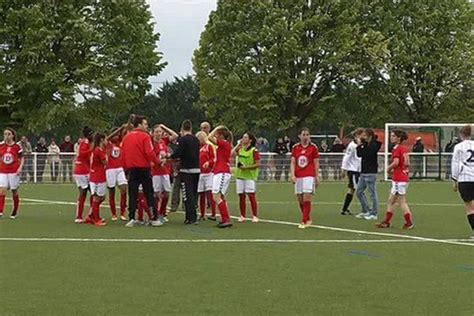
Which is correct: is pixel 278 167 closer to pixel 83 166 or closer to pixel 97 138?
pixel 83 166

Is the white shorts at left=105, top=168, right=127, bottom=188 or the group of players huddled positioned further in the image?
the white shorts at left=105, top=168, right=127, bottom=188

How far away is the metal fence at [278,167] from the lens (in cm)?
3375

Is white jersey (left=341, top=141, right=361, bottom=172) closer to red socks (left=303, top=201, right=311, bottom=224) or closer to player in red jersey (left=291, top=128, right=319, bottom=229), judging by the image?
player in red jersey (left=291, top=128, right=319, bottom=229)

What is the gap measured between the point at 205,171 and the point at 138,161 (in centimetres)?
224

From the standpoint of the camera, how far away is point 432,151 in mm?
36188

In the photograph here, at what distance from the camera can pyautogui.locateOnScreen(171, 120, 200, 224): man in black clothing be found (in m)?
16.8

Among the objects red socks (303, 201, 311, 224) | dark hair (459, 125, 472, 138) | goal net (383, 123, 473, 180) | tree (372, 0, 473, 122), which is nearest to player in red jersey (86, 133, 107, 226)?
red socks (303, 201, 311, 224)

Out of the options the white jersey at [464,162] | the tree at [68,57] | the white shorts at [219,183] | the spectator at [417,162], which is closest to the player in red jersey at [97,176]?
the white shorts at [219,183]

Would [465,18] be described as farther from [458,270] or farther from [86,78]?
[458,270]

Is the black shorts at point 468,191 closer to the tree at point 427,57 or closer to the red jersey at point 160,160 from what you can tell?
the red jersey at point 160,160

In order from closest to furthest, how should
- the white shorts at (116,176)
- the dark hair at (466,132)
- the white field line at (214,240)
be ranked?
the white field line at (214,240)
the dark hair at (466,132)
the white shorts at (116,176)

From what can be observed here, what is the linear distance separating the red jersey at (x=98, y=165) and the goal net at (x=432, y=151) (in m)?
19.8

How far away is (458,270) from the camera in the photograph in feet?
35.8

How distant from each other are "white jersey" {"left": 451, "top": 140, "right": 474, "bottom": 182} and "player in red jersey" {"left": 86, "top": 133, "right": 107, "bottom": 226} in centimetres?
670
